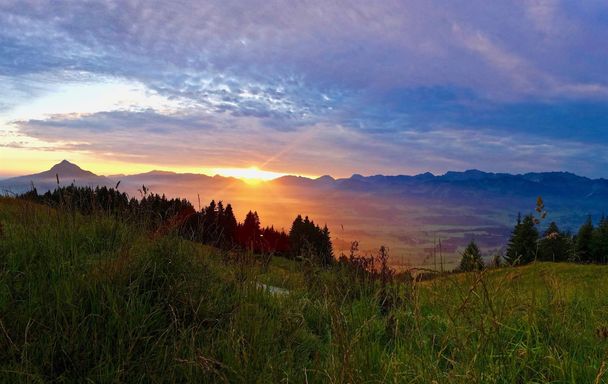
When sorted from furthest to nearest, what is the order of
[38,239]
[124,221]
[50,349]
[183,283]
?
[124,221], [38,239], [183,283], [50,349]

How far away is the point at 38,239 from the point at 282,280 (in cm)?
376

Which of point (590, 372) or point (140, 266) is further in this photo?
point (140, 266)

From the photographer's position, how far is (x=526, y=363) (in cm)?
395

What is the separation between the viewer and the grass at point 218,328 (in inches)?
144

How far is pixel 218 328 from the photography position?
15.8 feet

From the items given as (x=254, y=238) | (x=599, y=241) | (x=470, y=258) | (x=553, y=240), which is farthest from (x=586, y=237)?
(x=470, y=258)

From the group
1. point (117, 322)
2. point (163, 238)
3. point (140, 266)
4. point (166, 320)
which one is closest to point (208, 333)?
point (166, 320)

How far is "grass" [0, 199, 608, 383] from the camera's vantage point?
366 centimetres

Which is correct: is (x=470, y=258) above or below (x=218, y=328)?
above

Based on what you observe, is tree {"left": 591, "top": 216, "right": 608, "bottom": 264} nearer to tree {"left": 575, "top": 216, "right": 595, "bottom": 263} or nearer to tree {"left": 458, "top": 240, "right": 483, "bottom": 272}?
tree {"left": 575, "top": 216, "right": 595, "bottom": 263}

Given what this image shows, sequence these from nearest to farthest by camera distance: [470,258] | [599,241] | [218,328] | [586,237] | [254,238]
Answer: [218,328] < [470,258] < [254,238] < [599,241] < [586,237]

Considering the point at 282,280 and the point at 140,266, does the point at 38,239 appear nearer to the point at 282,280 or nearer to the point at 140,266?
the point at 140,266

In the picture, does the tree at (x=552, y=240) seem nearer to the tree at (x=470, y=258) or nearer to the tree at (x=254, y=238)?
the tree at (x=470, y=258)

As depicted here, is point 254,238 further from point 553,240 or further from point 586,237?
point 586,237
